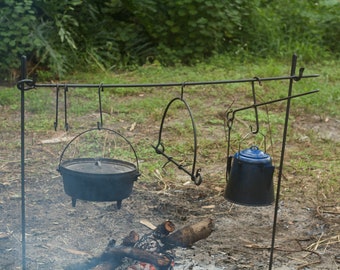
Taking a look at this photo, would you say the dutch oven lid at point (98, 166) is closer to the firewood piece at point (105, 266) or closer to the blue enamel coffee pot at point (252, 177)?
the firewood piece at point (105, 266)

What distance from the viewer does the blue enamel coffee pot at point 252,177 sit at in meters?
3.90

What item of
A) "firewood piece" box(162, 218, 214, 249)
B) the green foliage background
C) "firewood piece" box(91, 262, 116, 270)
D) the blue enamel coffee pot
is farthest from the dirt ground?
the green foliage background

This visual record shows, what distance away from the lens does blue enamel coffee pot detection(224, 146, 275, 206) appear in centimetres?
390

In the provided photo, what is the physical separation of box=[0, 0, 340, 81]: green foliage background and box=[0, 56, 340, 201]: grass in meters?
0.56

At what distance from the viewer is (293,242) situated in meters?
4.54

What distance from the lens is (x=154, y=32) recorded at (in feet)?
35.5

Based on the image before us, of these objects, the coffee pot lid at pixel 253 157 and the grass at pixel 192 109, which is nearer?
the coffee pot lid at pixel 253 157

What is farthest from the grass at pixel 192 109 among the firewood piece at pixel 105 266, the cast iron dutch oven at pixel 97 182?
the firewood piece at pixel 105 266

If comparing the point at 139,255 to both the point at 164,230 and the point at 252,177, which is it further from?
the point at 252,177

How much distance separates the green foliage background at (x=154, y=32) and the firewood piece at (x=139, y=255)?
5.75 m

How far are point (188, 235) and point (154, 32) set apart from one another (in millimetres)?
7119

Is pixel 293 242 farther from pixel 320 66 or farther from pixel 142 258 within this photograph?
pixel 320 66

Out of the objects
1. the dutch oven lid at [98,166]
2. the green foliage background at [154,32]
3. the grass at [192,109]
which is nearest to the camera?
the dutch oven lid at [98,166]

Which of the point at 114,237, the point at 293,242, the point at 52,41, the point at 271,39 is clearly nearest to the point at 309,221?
the point at 293,242
